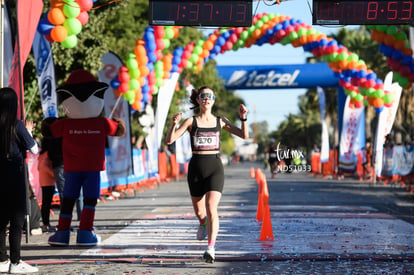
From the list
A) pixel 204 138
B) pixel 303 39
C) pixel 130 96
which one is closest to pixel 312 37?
pixel 303 39

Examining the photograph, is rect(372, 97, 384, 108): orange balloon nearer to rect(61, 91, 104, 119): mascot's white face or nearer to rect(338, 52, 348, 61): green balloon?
rect(338, 52, 348, 61): green balloon

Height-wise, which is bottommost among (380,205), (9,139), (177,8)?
(380,205)

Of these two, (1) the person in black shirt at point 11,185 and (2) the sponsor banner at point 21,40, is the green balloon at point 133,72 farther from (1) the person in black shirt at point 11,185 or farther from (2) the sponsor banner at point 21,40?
(1) the person in black shirt at point 11,185

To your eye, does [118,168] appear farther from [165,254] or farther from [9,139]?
[9,139]

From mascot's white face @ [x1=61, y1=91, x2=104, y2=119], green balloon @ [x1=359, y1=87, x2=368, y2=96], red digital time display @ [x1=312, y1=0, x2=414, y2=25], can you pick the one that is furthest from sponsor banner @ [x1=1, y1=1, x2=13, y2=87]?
green balloon @ [x1=359, y1=87, x2=368, y2=96]

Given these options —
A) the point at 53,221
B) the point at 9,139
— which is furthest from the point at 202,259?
the point at 53,221

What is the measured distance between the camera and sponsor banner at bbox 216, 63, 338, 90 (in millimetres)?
40625

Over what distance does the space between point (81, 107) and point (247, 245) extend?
107 inches

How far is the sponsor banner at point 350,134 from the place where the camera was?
3148cm

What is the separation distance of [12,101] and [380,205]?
11.5 metres

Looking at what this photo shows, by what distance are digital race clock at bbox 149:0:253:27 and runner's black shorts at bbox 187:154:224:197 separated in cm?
273

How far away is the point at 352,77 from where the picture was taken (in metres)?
23.9

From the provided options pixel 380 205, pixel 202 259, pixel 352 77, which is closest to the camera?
pixel 202 259

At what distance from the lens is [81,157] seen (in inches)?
368
